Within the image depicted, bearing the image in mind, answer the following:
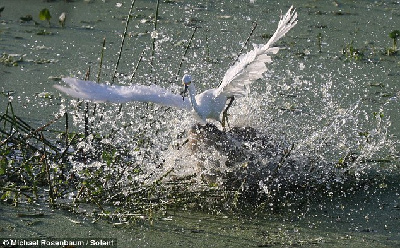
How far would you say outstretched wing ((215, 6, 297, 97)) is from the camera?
300 centimetres

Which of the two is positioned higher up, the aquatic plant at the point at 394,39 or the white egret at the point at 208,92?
the aquatic plant at the point at 394,39

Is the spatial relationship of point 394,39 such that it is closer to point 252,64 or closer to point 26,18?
point 252,64

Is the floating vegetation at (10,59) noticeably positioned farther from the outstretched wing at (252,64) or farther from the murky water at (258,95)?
the outstretched wing at (252,64)

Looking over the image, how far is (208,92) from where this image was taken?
132 inches

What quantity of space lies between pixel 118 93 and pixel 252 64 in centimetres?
55

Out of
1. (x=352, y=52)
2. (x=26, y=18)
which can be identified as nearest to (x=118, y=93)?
(x=352, y=52)

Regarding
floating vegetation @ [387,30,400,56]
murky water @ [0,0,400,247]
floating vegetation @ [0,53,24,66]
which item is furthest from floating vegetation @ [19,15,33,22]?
floating vegetation @ [387,30,400,56]

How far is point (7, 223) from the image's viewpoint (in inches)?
116

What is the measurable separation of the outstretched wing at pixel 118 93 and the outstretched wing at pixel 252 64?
22 cm

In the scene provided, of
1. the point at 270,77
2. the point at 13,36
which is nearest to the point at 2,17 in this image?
the point at 13,36

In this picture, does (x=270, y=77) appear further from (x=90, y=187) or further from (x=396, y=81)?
(x=90, y=187)

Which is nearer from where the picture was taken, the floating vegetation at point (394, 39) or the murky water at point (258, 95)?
the murky water at point (258, 95)

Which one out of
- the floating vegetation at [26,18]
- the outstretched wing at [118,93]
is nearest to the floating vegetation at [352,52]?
the outstretched wing at [118,93]

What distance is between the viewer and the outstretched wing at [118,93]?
2887mm
